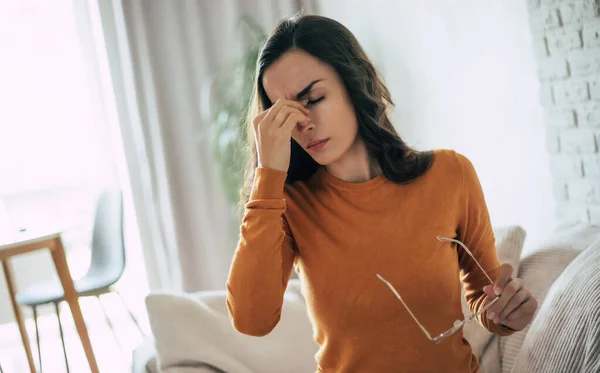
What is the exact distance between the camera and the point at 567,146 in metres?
1.90

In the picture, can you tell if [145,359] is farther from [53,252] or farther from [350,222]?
[53,252]

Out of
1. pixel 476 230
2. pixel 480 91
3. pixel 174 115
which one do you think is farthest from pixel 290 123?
pixel 174 115

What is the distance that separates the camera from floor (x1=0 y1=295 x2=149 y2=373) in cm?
398

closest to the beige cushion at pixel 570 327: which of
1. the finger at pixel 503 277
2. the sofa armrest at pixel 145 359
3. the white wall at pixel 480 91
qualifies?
the finger at pixel 503 277

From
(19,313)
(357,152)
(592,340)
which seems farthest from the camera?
(19,313)

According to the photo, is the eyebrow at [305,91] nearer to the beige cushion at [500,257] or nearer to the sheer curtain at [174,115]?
the beige cushion at [500,257]

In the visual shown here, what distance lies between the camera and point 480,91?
7.59 ft

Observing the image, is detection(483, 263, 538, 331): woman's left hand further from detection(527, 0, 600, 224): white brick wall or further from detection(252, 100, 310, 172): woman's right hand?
detection(527, 0, 600, 224): white brick wall

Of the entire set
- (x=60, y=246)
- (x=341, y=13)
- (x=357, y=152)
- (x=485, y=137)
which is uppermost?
(x=341, y=13)

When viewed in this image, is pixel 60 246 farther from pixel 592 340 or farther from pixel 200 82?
pixel 592 340

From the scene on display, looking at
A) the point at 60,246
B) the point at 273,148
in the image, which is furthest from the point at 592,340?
the point at 60,246

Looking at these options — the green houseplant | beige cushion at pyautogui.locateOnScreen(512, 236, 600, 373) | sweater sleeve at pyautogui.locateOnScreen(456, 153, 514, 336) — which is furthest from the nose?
the green houseplant

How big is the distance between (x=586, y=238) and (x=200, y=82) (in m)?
2.58

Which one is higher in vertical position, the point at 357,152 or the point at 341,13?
the point at 341,13
